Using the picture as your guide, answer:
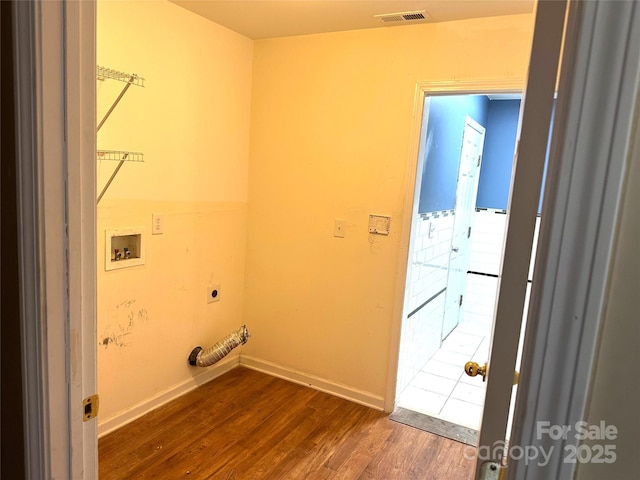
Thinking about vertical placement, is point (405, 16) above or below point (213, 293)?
above

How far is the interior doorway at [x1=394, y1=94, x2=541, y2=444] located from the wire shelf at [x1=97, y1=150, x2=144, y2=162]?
166cm

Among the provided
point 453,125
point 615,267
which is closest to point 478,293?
point 453,125

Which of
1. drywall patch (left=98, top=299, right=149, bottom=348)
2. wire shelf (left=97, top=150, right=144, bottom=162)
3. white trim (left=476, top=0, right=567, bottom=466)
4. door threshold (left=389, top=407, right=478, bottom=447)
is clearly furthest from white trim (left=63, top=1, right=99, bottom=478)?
door threshold (left=389, top=407, right=478, bottom=447)

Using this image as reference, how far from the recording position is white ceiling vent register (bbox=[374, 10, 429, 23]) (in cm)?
244

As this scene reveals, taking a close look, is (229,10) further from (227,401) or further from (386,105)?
(227,401)

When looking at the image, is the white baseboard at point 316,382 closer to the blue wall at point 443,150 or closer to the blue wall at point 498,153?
the blue wall at point 443,150

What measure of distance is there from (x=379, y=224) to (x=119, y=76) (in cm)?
172

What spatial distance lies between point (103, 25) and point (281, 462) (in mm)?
2436

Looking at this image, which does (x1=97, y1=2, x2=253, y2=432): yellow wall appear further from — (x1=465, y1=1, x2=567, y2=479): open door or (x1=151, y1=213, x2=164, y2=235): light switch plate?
(x1=465, y1=1, x2=567, y2=479): open door

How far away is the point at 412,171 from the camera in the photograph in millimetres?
2752

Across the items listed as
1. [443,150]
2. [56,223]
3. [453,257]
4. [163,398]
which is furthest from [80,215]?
[453,257]

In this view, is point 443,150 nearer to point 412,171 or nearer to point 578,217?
point 412,171

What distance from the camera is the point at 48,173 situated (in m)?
0.82

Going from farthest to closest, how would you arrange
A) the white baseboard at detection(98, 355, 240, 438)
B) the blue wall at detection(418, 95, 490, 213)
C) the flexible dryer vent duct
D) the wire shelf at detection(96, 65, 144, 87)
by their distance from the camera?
1. the blue wall at detection(418, 95, 490, 213)
2. the flexible dryer vent duct
3. the white baseboard at detection(98, 355, 240, 438)
4. the wire shelf at detection(96, 65, 144, 87)
